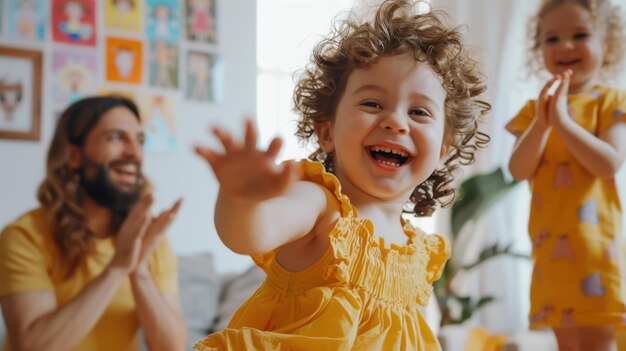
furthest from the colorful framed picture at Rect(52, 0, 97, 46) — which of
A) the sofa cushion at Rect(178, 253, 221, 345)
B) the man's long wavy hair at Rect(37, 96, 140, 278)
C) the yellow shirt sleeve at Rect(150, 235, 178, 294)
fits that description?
the yellow shirt sleeve at Rect(150, 235, 178, 294)

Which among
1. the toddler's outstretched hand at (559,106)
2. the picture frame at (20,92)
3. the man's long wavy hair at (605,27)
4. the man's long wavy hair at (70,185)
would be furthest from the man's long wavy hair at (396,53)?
the picture frame at (20,92)

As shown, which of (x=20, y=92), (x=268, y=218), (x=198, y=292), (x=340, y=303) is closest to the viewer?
(x=268, y=218)

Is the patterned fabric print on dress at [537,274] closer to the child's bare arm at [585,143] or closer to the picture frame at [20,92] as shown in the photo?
the child's bare arm at [585,143]

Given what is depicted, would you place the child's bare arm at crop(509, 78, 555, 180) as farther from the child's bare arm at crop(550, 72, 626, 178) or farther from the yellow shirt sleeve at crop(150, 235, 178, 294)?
the yellow shirt sleeve at crop(150, 235, 178, 294)

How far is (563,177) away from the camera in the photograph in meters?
1.55

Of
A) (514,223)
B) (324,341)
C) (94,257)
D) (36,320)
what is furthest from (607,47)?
(514,223)

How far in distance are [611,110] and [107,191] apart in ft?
4.25

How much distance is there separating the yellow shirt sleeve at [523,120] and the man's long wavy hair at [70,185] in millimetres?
1086

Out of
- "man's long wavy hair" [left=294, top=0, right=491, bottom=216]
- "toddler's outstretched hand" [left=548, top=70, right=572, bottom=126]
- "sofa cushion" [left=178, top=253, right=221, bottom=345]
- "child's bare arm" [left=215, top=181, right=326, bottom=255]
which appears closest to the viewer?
"child's bare arm" [left=215, top=181, right=326, bottom=255]

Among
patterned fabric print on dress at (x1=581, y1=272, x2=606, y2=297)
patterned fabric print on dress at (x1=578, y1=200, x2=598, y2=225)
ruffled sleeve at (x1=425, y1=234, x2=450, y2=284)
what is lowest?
patterned fabric print on dress at (x1=581, y1=272, x2=606, y2=297)

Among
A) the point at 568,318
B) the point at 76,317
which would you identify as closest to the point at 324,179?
the point at 568,318

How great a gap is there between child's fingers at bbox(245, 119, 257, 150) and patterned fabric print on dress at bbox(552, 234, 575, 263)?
105 centimetres

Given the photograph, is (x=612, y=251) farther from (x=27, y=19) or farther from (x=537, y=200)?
(x=27, y=19)

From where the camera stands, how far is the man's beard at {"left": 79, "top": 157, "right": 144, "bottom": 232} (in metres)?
2.11
